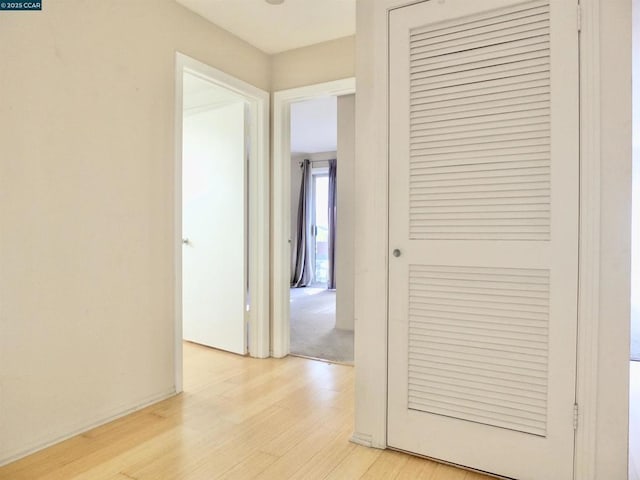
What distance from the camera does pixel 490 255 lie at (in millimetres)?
1681

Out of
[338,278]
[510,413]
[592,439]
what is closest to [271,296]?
[338,278]

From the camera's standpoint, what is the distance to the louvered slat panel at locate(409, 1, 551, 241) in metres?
1.60

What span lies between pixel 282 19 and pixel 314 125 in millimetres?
2911

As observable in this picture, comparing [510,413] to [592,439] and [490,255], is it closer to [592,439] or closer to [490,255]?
[592,439]

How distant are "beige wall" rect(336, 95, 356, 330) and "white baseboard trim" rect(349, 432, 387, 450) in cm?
226

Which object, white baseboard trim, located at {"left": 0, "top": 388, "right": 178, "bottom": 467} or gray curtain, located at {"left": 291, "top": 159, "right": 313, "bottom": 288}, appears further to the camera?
gray curtain, located at {"left": 291, "top": 159, "right": 313, "bottom": 288}

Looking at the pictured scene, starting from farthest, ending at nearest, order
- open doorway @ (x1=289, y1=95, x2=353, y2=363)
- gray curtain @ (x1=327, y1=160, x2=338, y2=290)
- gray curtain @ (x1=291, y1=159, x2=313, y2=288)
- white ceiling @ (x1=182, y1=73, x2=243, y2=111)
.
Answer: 1. gray curtain @ (x1=291, y1=159, x2=313, y2=288)
2. gray curtain @ (x1=327, y1=160, x2=338, y2=290)
3. open doorway @ (x1=289, y1=95, x2=353, y2=363)
4. white ceiling @ (x1=182, y1=73, x2=243, y2=111)

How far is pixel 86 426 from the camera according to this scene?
2051 mm

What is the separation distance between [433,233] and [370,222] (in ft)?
0.95

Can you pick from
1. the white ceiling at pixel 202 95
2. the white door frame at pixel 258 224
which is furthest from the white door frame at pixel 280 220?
the white ceiling at pixel 202 95

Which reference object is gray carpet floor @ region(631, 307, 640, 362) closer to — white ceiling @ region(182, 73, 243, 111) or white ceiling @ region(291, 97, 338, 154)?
white ceiling @ region(291, 97, 338, 154)

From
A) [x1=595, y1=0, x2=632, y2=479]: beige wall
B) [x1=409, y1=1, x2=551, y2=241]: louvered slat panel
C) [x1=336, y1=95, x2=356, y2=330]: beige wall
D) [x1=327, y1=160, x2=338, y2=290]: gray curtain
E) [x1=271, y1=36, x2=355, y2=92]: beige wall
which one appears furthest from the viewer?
[x1=327, y1=160, x2=338, y2=290]: gray curtain

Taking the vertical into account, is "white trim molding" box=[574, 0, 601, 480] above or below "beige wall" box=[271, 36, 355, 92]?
below

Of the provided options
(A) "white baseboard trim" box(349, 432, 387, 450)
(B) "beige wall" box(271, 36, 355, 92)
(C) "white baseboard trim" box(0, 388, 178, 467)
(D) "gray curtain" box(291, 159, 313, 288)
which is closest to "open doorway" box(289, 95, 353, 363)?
(D) "gray curtain" box(291, 159, 313, 288)
